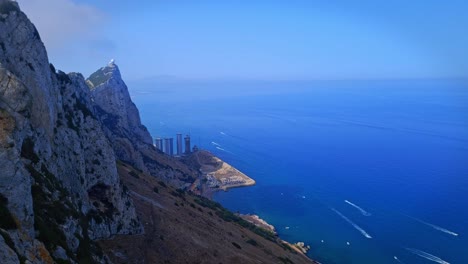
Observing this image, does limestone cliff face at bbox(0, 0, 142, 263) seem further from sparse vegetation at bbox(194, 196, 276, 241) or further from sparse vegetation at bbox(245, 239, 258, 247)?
sparse vegetation at bbox(194, 196, 276, 241)

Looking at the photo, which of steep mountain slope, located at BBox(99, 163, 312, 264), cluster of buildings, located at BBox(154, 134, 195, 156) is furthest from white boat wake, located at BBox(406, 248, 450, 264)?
cluster of buildings, located at BBox(154, 134, 195, 156)

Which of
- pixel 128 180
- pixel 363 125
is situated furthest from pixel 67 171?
pixel 363 125

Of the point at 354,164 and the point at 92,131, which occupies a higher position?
the point at 92,131

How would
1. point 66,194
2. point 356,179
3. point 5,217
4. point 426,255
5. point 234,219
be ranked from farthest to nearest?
1. point 356,179
2. point 426,255
3. point 234,219
4. point 66,194
5. point 5,217

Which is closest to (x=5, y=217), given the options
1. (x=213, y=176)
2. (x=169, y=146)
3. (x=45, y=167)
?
(x=45, y=167)

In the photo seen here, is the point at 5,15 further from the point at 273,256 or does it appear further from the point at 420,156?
the point at 420,156

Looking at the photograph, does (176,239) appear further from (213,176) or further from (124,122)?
(213,176)

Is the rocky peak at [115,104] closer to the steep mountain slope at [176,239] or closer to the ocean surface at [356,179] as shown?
the ocean surface at [356,179]
